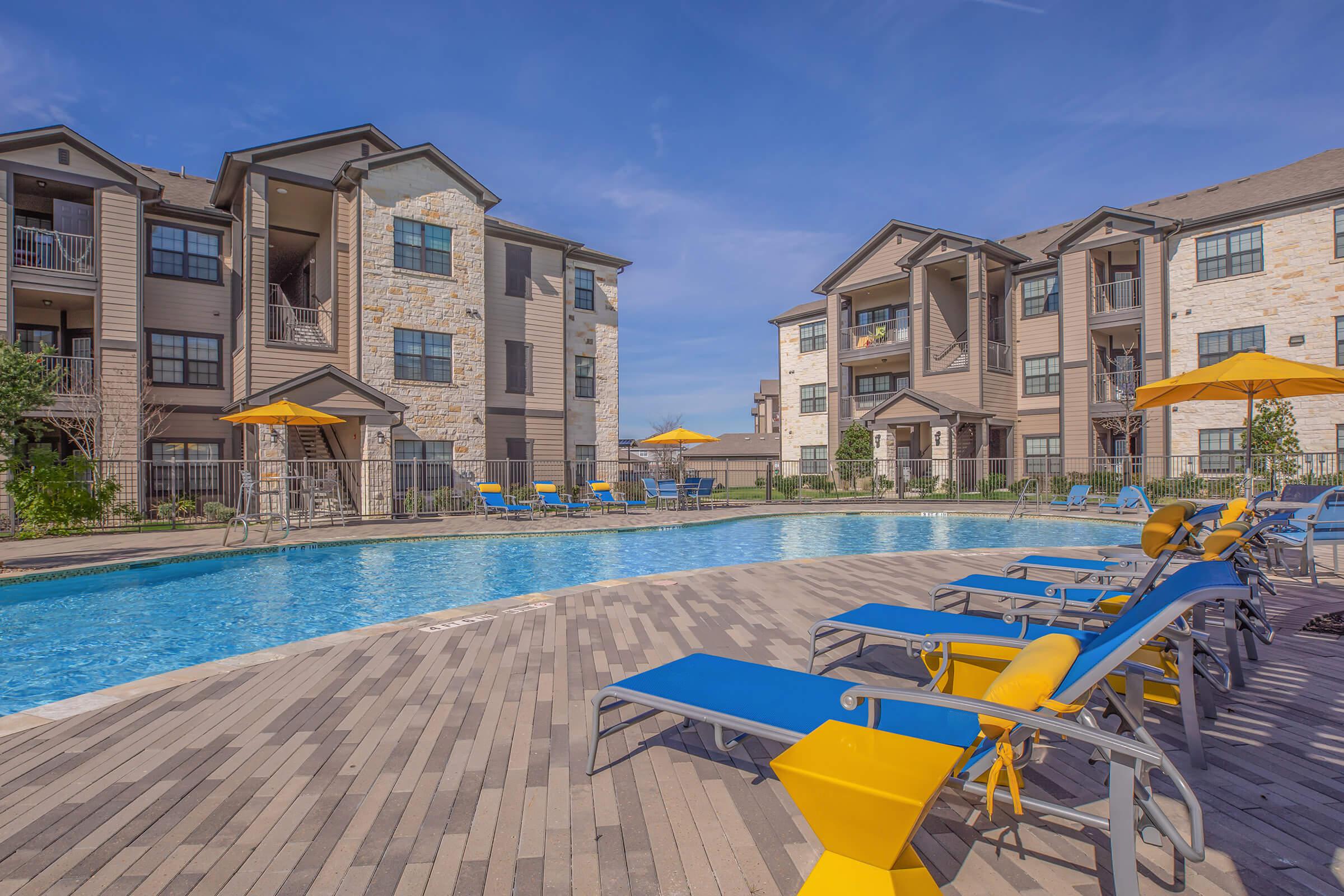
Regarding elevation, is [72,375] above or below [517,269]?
below

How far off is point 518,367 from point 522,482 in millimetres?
3906

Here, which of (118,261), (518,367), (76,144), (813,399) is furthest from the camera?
(813,399)

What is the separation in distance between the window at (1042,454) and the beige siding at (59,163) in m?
30.2

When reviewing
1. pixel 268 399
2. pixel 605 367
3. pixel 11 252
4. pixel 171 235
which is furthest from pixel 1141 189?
pixel 11 252

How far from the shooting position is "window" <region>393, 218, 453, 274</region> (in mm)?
19547

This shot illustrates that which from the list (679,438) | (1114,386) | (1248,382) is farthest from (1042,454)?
(1248,382)

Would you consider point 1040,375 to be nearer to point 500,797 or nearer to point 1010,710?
point 1010,710

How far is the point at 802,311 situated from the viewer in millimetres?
32281

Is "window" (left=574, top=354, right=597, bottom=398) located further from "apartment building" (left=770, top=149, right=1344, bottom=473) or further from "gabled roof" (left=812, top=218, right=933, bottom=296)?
"gabled roof" (left=812, top=218, right=933, bottom=296)

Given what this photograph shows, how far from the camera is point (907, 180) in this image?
20.9 meters

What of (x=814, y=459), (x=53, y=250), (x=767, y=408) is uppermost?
(x=53, y=250)

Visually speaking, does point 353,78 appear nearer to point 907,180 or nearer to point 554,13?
point 554,13

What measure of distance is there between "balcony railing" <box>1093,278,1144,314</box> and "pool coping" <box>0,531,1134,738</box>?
75.2 ft

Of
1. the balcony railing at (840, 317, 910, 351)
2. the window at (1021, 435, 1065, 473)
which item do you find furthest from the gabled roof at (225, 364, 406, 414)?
the window at (1021, 435, 1065, 473)
